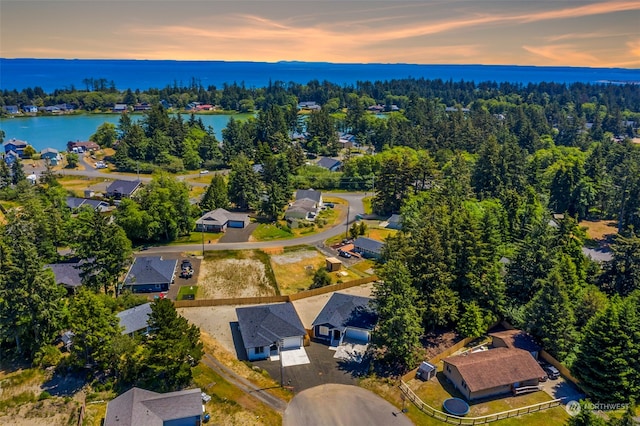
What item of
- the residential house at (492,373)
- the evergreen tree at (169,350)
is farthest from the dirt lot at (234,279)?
the residential house at (492,373)

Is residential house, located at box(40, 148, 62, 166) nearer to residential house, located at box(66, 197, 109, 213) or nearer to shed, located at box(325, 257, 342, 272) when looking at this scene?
residential house, located at box(66, 197, 109, 213)

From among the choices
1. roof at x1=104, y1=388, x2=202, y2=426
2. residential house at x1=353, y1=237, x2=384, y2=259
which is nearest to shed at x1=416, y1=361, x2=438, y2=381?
roof at x1=104, y1=388, x2=202, y2=426

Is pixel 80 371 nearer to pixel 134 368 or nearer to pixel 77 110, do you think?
pixel 134 368

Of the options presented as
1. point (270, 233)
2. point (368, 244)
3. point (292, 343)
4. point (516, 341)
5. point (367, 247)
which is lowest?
point (270, 233)

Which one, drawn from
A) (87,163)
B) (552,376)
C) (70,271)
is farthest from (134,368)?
(87,163)

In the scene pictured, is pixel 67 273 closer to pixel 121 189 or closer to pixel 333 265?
pixel 333 265

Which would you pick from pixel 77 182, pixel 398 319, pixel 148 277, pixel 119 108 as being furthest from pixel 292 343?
pixel 119 108
